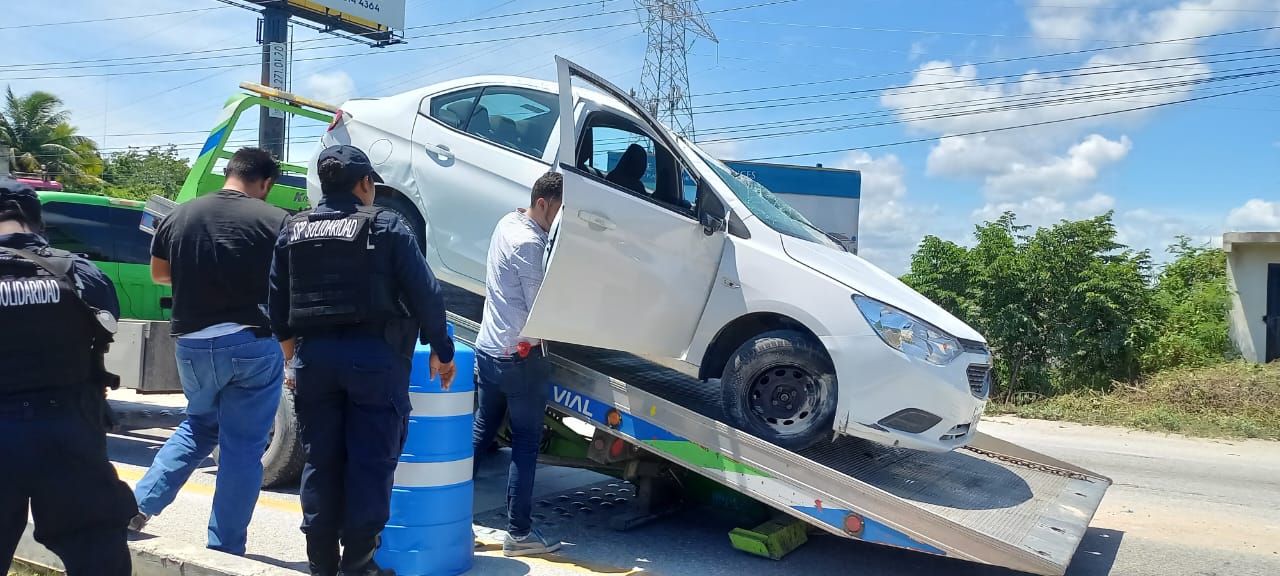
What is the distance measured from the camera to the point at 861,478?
4.48m

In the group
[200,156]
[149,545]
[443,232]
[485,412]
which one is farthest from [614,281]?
[200,156]

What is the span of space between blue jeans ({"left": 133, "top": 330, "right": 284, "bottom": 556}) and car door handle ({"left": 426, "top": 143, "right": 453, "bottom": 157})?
73.9 inches

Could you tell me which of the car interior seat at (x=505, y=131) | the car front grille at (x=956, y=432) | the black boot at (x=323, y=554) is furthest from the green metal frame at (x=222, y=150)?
the car front grille at (x=956, y=432)

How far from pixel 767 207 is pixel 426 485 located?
2506mm

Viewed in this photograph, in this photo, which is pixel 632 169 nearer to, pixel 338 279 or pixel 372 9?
pixel 338 279

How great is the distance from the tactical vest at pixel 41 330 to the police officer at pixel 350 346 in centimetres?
78

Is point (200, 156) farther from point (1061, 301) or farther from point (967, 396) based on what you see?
point (1061, 301)

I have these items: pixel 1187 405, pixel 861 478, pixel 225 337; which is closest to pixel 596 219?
pixel 225 337

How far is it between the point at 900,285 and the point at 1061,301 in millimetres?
8796

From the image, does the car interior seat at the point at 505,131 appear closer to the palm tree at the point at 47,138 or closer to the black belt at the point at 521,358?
the black belt at the point at 521,358

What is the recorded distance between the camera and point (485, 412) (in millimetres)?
4668

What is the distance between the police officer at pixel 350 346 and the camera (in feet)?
10.9

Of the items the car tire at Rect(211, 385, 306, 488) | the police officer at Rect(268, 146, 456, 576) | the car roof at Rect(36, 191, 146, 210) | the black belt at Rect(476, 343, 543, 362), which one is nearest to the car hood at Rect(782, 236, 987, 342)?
the black belt at Rect(476, 343, 543, 362)

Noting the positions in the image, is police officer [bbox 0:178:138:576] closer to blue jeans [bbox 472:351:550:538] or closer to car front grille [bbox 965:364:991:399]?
blue jeans [bbox 472:351:550:538]
